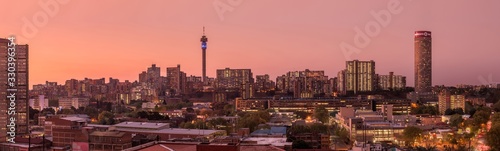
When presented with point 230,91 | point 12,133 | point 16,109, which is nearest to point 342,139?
point 12,133

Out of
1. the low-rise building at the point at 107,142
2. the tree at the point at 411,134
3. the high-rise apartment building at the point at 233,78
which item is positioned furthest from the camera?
the high-rise apartment building at the point at 233,78

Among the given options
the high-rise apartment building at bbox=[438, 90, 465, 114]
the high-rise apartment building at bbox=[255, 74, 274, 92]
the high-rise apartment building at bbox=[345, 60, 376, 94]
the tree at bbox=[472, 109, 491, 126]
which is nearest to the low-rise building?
the tree at bbox=[472, 109, 491, 126]

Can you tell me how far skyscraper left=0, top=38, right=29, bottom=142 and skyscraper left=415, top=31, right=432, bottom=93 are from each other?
6204cm

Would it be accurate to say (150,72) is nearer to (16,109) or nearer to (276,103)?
(276,103)

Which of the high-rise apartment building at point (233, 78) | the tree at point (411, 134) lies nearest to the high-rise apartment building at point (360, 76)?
the high-rise apartment building at point (233, 78)

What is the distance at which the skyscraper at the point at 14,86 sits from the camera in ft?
81.8

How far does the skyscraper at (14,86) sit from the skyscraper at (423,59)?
62.0 meters

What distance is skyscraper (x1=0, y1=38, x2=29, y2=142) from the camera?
24.9 m

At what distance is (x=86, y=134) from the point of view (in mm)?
16250

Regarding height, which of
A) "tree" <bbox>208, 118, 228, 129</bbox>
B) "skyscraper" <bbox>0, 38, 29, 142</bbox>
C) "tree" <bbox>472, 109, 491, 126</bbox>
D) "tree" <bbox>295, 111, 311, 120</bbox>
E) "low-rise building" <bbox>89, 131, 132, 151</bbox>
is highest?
"skyscraper" <bbox>0, 38, 29, 142</bbox>

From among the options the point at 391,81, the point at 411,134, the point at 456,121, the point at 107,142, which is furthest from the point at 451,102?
the point at 107,142

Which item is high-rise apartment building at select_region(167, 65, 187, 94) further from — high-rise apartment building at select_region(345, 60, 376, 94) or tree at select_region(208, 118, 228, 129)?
tree at select_region(208, 118, 228, 129)

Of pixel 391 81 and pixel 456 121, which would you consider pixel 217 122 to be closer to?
pixel 456 121

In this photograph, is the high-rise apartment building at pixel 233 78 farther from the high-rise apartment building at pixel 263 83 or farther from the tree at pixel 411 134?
the tree at pixel 411 134
